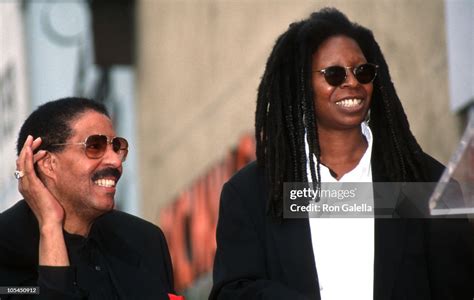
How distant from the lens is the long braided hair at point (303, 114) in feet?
14.2

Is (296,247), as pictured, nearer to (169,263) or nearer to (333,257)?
(333,257)

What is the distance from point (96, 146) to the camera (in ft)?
14.3

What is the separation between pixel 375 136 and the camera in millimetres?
4453

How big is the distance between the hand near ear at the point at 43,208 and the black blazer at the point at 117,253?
8 cm

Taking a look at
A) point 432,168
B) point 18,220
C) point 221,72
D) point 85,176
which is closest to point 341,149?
point 432,168

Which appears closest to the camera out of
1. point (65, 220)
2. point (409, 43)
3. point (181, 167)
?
point (65, 220)

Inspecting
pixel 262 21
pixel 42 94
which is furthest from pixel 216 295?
pixel 42 94

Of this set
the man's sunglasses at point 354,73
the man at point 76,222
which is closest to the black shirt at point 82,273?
the man at point 76,222

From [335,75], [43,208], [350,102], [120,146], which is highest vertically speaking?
[335,75]

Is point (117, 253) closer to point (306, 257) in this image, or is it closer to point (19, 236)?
point (19, 236)

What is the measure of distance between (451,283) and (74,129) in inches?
60.9

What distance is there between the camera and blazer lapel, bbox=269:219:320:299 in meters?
4.10

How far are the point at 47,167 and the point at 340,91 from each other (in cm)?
A: 116

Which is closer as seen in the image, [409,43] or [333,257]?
[333,257]
